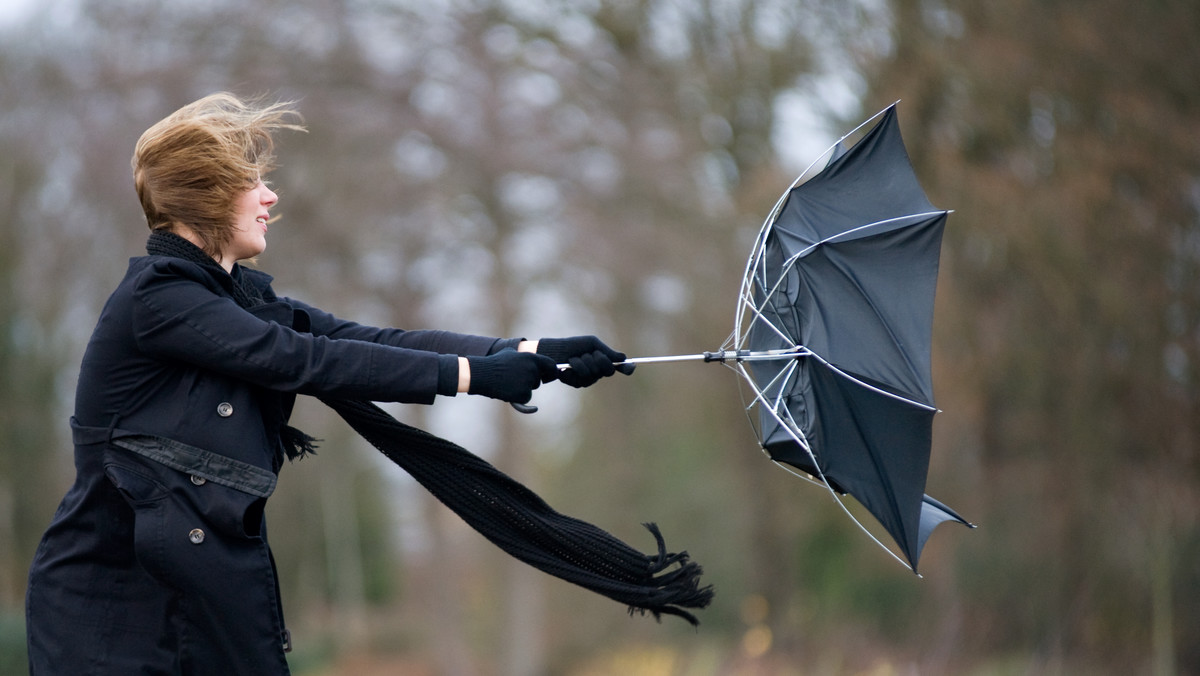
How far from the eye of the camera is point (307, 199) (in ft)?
40.9

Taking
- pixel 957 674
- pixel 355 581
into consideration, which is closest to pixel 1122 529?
pixel 957 674

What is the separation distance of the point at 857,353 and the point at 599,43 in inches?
383

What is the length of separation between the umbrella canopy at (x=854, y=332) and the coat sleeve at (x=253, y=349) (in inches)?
38.7

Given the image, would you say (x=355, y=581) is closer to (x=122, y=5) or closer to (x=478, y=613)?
(x=478, y=613)

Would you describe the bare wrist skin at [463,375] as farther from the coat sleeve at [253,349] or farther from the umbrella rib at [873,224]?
the umbrella rib at [873,224]

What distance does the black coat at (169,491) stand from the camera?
217cm

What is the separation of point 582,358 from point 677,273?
30.8 ft

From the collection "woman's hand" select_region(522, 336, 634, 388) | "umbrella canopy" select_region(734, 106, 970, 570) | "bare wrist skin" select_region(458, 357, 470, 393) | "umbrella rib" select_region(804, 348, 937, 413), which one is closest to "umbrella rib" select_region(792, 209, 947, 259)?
"umbrella canopy" select_region(734, 106, 970, 570)

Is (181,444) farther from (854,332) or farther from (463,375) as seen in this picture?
(854,332)

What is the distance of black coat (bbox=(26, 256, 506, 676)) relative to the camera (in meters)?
2.17

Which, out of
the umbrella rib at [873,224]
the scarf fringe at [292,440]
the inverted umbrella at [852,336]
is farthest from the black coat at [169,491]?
the umbrella rib at [873,224]

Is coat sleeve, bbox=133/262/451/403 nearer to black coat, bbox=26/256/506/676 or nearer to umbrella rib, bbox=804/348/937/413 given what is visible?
black coat, bbox=26/256/506/676

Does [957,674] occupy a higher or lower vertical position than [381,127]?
lower

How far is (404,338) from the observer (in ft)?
9.41
